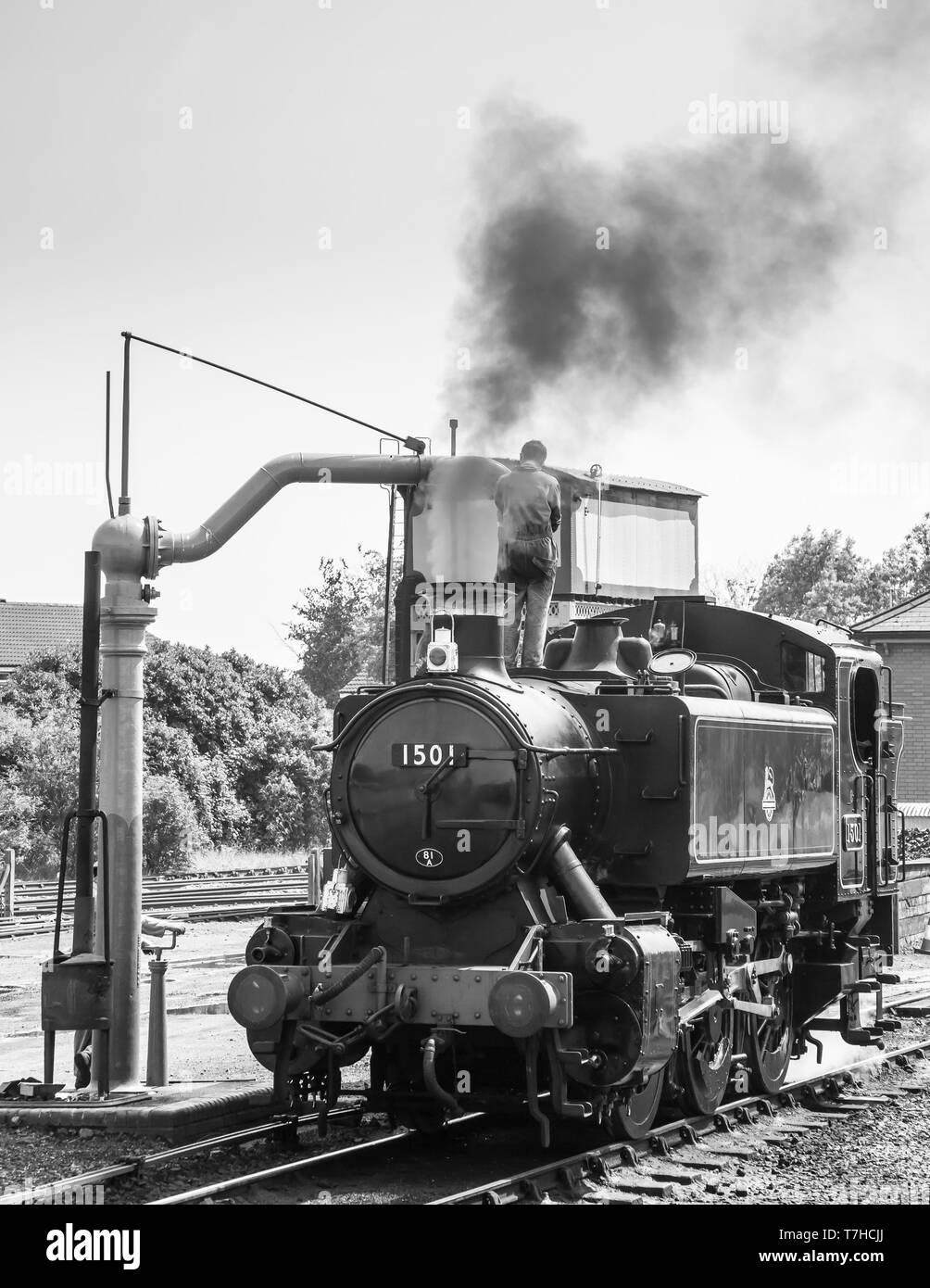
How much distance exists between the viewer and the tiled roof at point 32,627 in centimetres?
5962

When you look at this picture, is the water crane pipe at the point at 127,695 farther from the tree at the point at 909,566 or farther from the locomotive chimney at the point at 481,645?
the tree at the point at 909,566

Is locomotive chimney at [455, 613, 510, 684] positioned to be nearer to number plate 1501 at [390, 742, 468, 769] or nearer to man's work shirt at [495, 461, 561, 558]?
number plate 1501 at [390, 742, 468, 769]

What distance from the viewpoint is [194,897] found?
25.1 m

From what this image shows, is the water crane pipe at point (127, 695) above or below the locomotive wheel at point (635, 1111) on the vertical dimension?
above

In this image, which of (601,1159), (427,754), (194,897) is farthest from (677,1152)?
(194,897)

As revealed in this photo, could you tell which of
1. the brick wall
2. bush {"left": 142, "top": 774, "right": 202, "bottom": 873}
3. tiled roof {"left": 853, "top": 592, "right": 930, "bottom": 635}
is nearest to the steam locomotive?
bush {"left": 142, "top": 774, "right": 202, "bottom": 873}

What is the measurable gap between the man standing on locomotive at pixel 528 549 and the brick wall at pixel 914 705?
23396mm

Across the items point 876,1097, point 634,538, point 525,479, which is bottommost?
point 876,1097

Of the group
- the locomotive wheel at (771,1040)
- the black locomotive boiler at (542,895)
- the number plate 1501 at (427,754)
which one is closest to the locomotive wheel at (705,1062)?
the black locomotive boiler at (542,895)
